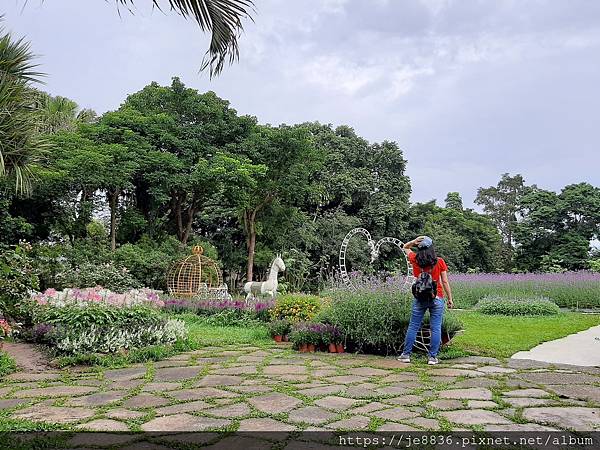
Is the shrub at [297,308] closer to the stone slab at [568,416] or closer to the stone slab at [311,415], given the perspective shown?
the stone slab at [311,415]

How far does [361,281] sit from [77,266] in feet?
31.3

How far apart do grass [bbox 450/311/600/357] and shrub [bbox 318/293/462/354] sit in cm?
60

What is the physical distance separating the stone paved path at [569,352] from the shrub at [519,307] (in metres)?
4.62

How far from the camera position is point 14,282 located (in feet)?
23.7

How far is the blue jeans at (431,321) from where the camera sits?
589 cm

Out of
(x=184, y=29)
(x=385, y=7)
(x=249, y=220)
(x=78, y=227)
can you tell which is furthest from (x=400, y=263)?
(x=184, y=29)

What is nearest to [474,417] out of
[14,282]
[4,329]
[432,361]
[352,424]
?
[352,424]

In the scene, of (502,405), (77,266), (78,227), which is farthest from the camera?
(78,227)

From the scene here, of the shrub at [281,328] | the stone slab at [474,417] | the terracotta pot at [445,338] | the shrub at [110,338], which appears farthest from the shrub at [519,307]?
the stone slab at [474,417]

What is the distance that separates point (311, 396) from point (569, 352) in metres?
4.02

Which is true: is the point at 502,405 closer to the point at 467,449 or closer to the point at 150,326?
the point at 467,449

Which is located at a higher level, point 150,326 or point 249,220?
point 249,220

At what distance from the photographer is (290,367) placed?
5570 millimetres

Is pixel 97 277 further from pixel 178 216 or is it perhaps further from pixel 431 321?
pixel 431 321
